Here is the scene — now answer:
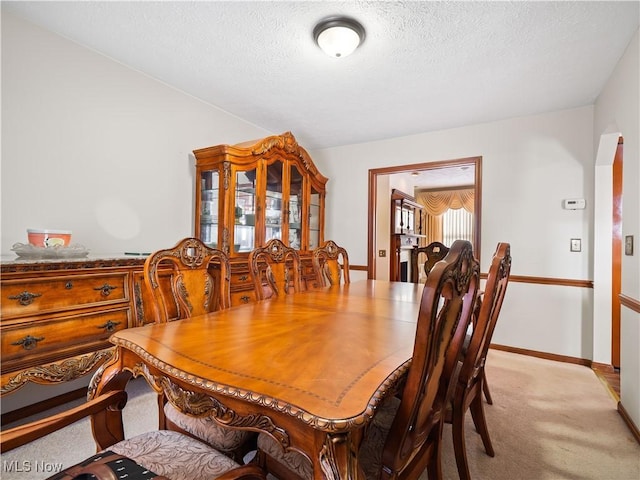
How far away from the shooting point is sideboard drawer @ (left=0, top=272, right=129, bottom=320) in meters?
1.50

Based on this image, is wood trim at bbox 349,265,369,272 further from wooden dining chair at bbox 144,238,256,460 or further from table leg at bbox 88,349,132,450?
table leg at bbox 88,349,132,450

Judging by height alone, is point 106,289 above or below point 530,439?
above

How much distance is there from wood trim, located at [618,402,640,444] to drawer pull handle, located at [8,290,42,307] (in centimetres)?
334

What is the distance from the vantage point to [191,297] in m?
1.59

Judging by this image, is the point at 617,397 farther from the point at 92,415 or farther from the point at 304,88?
the point at 304,88

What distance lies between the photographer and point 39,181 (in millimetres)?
1981

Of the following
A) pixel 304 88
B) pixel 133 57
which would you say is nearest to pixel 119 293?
pixel 133 57

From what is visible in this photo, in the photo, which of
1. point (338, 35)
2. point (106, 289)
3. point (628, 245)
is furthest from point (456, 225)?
point (106, 289)

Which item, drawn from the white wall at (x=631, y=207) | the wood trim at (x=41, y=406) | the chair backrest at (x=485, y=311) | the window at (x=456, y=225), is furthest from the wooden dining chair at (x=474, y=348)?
the window at (x=456, y=225)

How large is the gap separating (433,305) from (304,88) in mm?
2535

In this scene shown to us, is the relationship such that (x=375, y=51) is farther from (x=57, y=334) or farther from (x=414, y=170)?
(x=57, y=334)

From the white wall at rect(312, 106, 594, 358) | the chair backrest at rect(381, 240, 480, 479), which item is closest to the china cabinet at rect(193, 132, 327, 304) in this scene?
the white wall at rect(312, 106, 594, 358)
